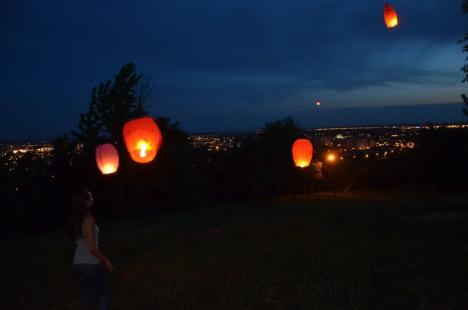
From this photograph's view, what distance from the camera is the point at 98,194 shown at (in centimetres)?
2984

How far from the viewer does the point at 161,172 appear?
30.7 meters

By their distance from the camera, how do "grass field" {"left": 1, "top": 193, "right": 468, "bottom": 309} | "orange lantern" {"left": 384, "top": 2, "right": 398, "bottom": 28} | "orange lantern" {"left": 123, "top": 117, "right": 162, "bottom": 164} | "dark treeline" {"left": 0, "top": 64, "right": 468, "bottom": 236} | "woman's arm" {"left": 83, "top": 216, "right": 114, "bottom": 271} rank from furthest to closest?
1. "dark treeline" {"left": 0, "top": 64, "right": 468, "bottom": 236}
2. "orange lantern" {"left": 123, "top": 117, "right": 162, "bottom": 164}
3. "orange lantern" {"left": 384, "top": 2, "right": 398, "bottom": 28}
4. "grass field" {"left": 1, "top": 193, "right": 468, "bottom": 309}
5. "woman's arm" {"left": 83, "top": 216, "right": 114, "bottom": 271}

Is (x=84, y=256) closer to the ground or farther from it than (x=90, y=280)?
farther from it

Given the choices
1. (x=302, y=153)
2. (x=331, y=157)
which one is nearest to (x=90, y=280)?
(x=302, y=153)

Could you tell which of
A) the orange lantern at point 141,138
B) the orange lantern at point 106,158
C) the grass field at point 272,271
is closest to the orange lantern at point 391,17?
the grass field at point 272,271

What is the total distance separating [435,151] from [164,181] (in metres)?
22.4

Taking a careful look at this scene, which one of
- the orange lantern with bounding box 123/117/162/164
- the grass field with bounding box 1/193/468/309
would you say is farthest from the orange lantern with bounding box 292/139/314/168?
the orange lantern with bounding box 123/117/162/164

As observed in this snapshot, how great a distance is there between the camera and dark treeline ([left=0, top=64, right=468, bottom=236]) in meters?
29.6

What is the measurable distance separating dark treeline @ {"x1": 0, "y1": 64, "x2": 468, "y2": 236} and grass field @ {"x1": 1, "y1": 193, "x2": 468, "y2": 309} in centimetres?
1597

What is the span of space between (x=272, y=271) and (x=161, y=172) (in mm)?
22916

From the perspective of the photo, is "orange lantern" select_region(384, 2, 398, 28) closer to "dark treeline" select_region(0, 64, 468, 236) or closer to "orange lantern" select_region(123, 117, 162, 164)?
"orange lantern" select_region(123, 117, 162, 164)

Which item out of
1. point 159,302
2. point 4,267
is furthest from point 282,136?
point 159,302

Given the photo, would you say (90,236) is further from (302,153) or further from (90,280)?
(302,153)

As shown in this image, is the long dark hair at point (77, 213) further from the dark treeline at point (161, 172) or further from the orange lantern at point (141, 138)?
the dark treeline at point (161, 172)
